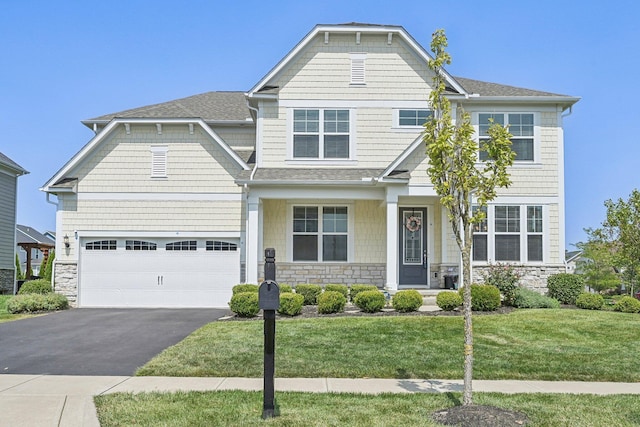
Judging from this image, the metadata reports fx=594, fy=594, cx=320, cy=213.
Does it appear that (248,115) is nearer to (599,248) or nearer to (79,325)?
(79,325)

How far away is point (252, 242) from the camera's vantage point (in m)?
17.5

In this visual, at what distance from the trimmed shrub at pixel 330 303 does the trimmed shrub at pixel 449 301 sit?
7.85 feet

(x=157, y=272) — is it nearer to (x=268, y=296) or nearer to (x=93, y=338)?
(x=93, y=338)

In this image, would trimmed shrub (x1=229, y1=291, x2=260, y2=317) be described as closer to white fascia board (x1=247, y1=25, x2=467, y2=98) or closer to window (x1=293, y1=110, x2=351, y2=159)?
window (x1=293, y1=110, x2=351, y2=159)

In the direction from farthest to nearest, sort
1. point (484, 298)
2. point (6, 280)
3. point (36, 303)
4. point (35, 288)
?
point (6, 280) → point (35, 288) → point (36, 303) → point (484, 298)

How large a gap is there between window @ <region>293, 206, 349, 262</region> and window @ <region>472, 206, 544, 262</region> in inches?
163

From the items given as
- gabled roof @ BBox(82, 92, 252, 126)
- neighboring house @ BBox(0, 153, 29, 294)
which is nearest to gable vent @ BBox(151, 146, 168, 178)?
gabled roof @ BBox(82, 92, 252, 126)

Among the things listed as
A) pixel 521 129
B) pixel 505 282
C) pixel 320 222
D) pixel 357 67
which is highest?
pixel 357 67

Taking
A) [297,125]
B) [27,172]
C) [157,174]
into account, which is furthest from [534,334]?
[27,172]

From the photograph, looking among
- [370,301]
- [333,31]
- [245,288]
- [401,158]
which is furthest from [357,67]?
[370,301]

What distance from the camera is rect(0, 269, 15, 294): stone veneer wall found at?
Answer: 27.3 m

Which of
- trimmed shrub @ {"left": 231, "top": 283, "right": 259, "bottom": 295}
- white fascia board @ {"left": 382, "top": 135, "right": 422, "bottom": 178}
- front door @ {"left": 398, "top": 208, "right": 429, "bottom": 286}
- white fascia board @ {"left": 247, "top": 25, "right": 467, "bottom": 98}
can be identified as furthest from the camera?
front door @ {"left": 398, "top": 208, "right": 429, "bottom": 286}

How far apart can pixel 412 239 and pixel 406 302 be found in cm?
495

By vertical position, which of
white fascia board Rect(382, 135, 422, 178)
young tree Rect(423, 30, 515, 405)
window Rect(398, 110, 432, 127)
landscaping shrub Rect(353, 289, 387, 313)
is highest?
window Rect(398, 110, 432, 127)
